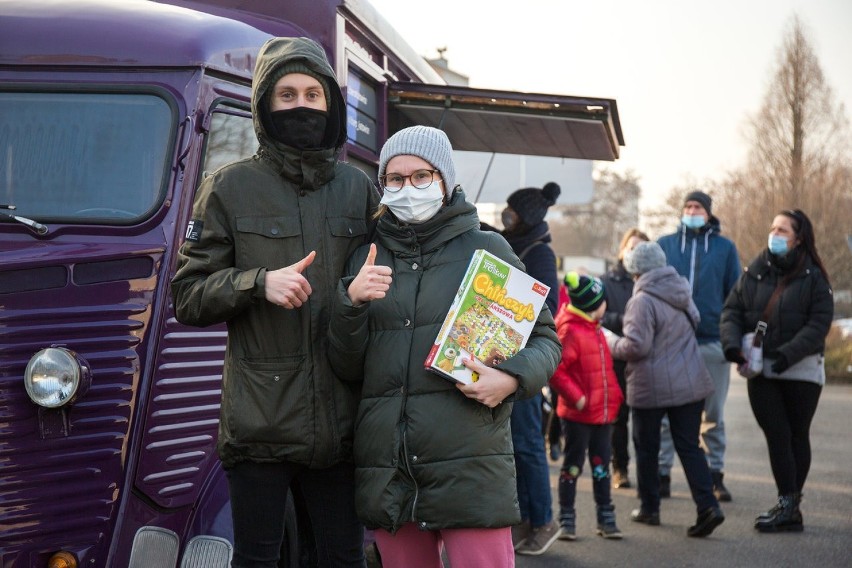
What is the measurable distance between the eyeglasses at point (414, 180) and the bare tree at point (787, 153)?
120 ft

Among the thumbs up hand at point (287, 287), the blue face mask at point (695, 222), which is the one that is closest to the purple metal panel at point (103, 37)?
the thumbs up hand at point (287, 287)

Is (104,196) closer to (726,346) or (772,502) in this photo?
(726,346)

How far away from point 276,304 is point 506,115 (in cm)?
388

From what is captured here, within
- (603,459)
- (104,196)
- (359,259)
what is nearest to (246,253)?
(359,259)

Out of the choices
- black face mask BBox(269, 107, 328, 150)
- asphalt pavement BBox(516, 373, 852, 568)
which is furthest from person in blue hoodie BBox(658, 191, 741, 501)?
black face mask BBox(269, 107, 328, 150)

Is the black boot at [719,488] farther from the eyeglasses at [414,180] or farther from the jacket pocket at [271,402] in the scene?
the jacket pocket at [271,402]

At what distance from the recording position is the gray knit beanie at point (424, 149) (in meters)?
3.67

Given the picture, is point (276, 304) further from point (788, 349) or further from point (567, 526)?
point (788, 349)

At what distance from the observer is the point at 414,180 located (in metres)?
3.66

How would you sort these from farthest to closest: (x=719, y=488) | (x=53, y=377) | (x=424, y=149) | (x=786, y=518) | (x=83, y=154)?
1. (x=719, y=488)
2. (x=786, y=518)
3. (x=83, y=154)
4. (x=53, y=377)
5. (x=424, y=149)

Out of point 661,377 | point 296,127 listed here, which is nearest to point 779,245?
point 661,377

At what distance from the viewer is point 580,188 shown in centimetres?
1299

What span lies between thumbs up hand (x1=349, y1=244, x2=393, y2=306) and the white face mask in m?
0.28

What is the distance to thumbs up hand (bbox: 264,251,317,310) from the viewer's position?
331cm
